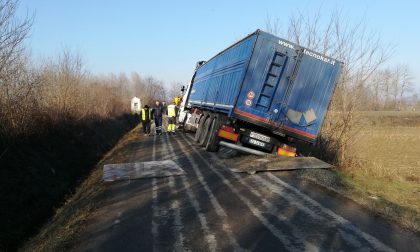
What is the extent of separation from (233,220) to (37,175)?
7151 mm

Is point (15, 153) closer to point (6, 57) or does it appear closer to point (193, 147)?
point (6, 57)

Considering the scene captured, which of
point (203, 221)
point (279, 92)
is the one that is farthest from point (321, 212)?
point (279, 92)

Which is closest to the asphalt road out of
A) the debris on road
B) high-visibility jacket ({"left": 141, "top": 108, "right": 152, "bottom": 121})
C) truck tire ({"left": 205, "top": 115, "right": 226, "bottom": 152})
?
the debris on road

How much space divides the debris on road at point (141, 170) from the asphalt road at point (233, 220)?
2.47ft

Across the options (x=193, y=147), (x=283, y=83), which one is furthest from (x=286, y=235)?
(x=193, y=147)

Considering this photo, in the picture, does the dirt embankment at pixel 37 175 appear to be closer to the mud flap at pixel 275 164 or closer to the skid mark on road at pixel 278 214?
the skid mark on road at pixel 278 214

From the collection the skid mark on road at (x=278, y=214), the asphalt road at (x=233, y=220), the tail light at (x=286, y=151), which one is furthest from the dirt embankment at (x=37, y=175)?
the tail light at (x=286, y=151)

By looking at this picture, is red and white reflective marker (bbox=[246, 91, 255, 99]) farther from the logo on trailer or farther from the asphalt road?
the asphalt road

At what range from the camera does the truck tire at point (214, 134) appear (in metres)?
13.5

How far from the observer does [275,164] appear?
36.4ft

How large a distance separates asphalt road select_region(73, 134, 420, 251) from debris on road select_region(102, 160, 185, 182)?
75cm

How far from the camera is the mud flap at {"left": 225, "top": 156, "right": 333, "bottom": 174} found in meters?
10.8

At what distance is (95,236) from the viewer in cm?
604

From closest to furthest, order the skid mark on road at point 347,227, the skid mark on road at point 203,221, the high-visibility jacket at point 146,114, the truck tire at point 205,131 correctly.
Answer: the skid mark on road at point 347,227 → the skid mark on road at point 203,221 → the truck tire at point 205,131 → the high-visibility jacket at point 146,114
